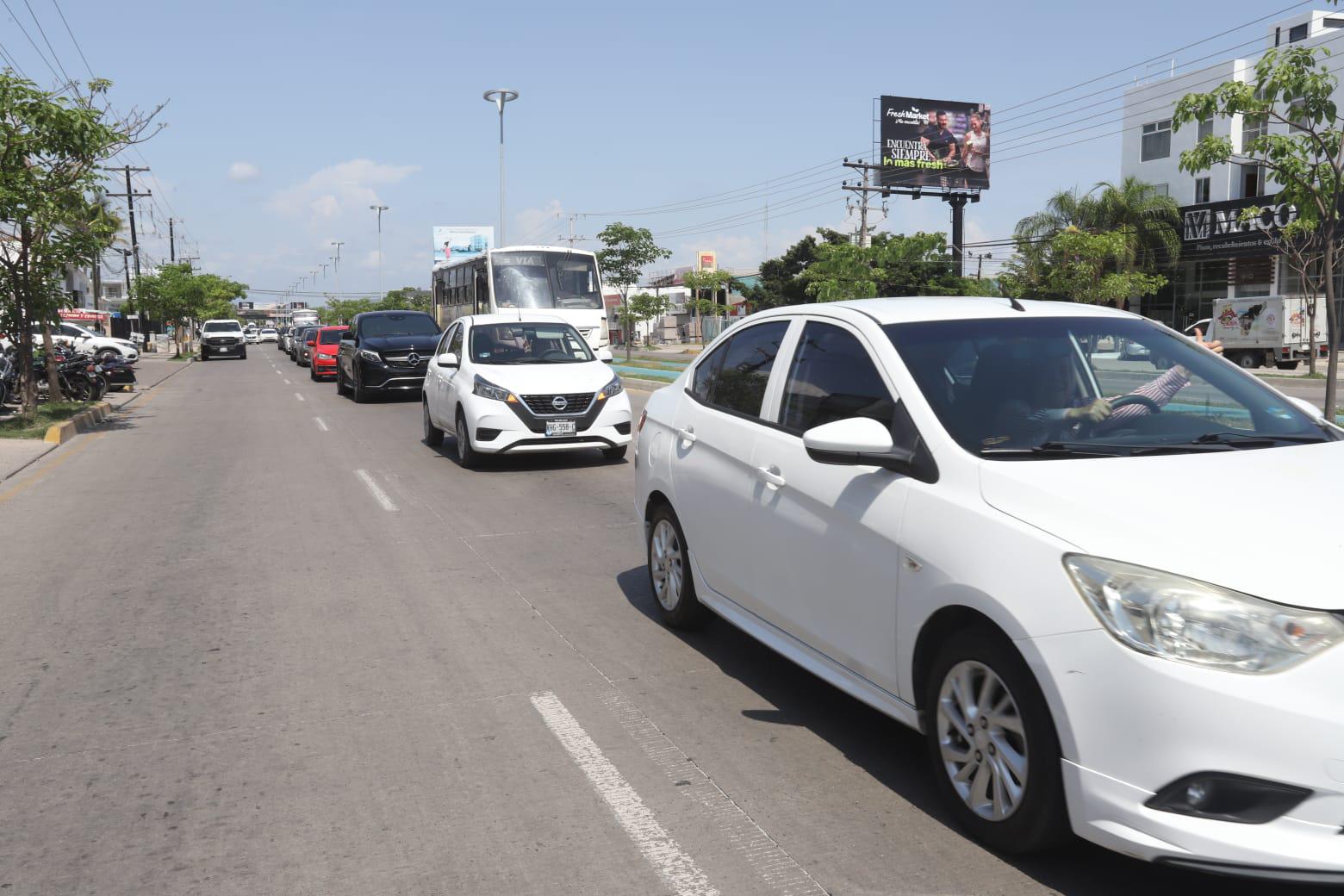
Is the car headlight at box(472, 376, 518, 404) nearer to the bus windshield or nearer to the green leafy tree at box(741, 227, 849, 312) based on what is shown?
the bus windshield

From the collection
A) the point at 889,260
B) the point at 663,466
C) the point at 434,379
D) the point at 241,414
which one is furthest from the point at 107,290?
the point at 663,466

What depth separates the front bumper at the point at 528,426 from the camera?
40.1 ft

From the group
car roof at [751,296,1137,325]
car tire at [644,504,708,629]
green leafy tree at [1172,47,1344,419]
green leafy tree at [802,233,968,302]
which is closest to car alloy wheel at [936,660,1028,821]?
car roof at [751,296,1137,325]

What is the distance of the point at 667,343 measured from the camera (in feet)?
279

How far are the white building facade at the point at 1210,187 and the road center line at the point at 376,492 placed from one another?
3187cm

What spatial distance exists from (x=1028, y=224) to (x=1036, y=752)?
4579 centimetres

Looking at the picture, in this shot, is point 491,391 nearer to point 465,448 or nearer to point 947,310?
point 465,448

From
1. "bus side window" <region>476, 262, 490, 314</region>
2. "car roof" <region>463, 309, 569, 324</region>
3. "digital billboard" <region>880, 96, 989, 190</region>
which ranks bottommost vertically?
"car roof" <region>463, 309, 569, 324</region>

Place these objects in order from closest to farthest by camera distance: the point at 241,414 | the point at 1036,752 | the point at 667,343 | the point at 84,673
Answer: the point at 1036,752 < the point at 84,673 < the point at 241,414 < the point at 667,343

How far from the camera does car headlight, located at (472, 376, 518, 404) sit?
482 inches

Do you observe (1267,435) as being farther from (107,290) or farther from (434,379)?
(107,290)

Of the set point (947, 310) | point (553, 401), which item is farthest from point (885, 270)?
point (947, 310)

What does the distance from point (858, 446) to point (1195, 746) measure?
4.83ft

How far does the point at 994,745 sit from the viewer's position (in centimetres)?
349
